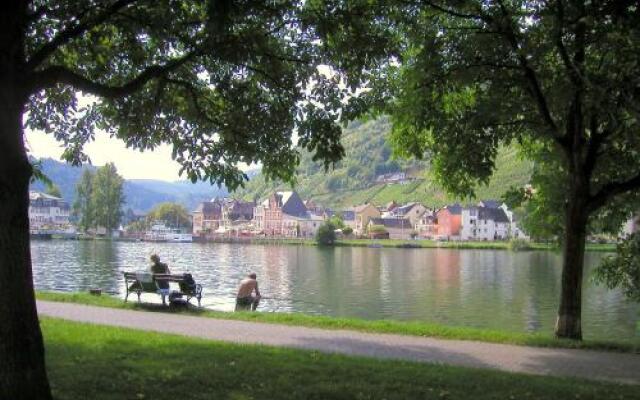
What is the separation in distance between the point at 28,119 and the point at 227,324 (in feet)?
20.7

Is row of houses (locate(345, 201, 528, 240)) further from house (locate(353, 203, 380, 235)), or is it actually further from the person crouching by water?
the person crouching by water

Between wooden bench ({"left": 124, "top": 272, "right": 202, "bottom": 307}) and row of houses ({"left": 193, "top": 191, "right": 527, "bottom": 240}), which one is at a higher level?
row of houses ({"left": 193, "top": 191, "right": 527, "bottom": 240})

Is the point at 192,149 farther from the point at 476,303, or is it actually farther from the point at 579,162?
the point at 476,303

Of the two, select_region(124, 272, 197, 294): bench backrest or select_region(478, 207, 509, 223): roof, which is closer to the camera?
select_region(124, 272, 197, 294): bench backrest

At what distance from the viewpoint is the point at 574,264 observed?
46.0 ft

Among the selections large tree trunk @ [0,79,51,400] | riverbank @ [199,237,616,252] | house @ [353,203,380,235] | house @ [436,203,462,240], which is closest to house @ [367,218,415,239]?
house @ [353,203,380,235]

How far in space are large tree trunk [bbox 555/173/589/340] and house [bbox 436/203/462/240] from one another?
159m

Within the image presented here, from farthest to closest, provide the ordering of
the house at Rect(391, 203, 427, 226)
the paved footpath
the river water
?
the house at Rect(391, 203, 427, 226), the river water, the paved footpath

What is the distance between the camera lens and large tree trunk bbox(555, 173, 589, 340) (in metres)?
14.0

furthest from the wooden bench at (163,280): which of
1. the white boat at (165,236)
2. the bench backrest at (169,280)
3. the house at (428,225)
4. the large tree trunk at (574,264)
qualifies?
the house at (428,225)

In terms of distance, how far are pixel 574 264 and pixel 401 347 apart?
177 inches

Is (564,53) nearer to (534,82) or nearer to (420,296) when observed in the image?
(534,82)

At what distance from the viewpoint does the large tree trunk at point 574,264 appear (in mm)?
14016

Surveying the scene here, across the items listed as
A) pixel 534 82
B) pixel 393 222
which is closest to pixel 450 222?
pixel 393 222
